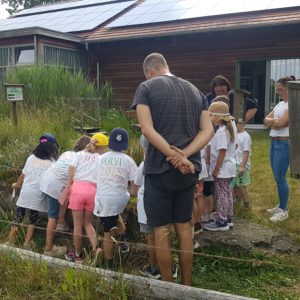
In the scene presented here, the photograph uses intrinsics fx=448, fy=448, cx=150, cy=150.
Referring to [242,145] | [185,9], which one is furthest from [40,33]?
[242,145]

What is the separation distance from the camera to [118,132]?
399cm

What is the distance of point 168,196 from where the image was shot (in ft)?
10.3

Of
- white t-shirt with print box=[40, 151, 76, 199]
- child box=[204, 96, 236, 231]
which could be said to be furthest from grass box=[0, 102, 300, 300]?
white t-shirt with print box=[40, 151, 76, 199]

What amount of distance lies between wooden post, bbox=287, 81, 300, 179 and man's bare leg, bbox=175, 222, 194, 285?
0.86 m

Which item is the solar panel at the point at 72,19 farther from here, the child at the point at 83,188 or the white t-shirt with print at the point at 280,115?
the child at the point at 83,188

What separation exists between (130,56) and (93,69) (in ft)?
5.10

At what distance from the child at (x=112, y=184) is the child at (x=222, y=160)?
91cm

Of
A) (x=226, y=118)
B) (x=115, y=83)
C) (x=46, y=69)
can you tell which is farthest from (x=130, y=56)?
(x=226, y=118)

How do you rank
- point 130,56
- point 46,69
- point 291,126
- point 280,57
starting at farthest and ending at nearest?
point 130,56 → point 280,57 → point 46,69 → point 291,126

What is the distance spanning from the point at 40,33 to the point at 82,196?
1003 cm

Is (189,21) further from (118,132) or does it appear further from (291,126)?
(291,126)

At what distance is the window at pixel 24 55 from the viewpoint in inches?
549

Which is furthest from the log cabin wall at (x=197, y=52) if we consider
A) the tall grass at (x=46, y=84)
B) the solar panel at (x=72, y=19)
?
the tall grass at (x=46, y=84)

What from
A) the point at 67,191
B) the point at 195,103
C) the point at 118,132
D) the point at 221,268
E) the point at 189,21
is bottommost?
the point at 221,268
